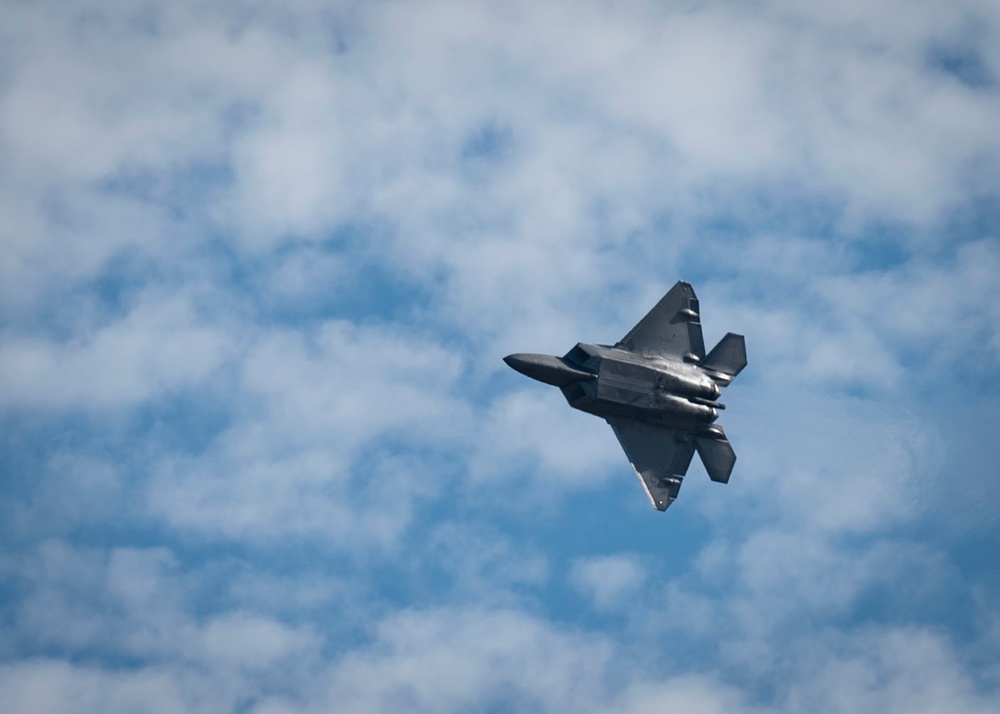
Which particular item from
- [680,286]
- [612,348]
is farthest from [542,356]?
[680,286]

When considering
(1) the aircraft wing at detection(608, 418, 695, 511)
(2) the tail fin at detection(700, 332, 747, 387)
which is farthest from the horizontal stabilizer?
(2) the tail fin at detection(700, 332, 747, 387)

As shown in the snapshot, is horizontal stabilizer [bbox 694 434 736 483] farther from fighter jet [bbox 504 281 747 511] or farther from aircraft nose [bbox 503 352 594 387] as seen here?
aircraft nose [bbox 503 352 594 387]

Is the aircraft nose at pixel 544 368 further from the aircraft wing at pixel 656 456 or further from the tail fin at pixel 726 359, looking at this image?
the tail fin at pixel 726 359

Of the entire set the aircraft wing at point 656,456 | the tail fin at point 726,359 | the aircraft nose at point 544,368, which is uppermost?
the tail fin at point 726,359

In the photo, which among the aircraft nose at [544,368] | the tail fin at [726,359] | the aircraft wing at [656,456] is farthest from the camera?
the tail fin at [726,359]

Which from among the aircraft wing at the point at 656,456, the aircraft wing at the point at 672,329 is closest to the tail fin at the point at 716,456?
the aircraft wing at the point at 656,456

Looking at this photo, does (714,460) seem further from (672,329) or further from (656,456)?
(672,329)

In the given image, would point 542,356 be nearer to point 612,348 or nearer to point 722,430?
point 612,348

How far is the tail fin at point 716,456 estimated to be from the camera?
11112 cm

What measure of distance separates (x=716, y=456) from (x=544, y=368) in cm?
1318

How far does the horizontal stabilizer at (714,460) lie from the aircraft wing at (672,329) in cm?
590

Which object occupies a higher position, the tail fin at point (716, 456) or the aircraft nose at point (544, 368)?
the aircraft nose at point (544, 368)

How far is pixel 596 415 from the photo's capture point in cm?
10931

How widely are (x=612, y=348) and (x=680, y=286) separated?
748cm
